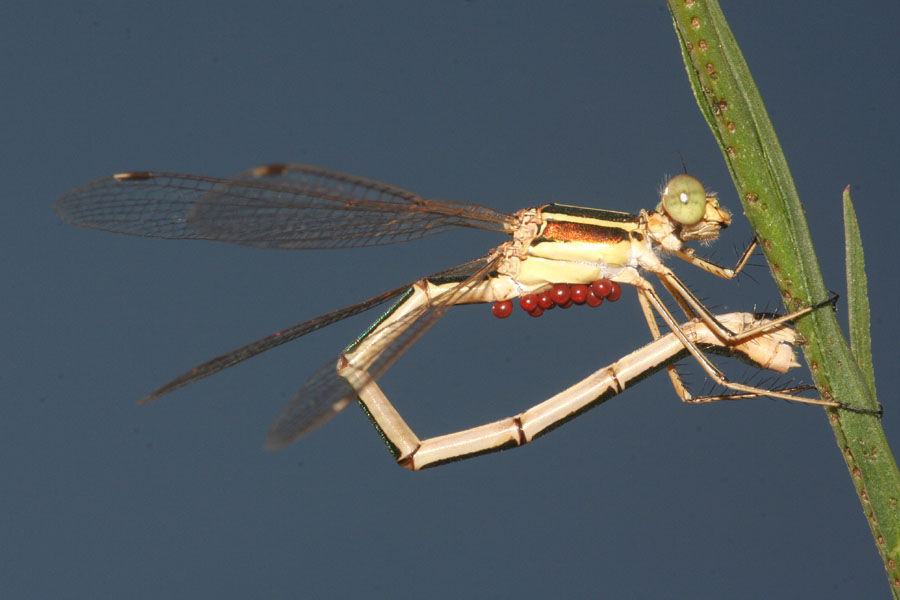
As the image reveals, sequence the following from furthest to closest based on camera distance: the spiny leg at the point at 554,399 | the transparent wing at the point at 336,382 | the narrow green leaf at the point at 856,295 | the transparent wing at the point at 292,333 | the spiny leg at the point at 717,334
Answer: the transparent wing at the point at 292,333, the spiny leg at the point at 554,399, the spiny leg at the point at 717,334, the transparent wing at the point at 336,382, the narrow green leaf at the point at 856,295

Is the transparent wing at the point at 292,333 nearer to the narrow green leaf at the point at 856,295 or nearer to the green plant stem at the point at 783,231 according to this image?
the green plant stem at the point at 783,231

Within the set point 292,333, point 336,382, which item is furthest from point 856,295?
point 292,333

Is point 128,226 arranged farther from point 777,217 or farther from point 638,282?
point 777,217

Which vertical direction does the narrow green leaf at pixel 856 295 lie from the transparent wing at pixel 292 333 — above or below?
below

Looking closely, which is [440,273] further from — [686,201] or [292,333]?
[686,201]

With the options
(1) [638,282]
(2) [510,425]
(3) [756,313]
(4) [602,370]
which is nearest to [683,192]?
(1) [638,282]

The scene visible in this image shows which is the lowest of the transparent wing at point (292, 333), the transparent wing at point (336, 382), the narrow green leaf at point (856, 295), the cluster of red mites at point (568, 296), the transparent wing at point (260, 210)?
the narrow green leaf at point (856, 295)

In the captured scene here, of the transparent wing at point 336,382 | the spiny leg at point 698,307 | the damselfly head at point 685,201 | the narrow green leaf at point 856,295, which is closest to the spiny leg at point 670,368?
the spiny leg at point 698,307
